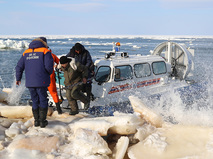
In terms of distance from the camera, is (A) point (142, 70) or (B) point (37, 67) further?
(A) point (142, 70)

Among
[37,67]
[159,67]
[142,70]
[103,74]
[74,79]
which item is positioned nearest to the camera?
[37,67]

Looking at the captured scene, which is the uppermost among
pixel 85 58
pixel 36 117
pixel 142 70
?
pixel 85 58

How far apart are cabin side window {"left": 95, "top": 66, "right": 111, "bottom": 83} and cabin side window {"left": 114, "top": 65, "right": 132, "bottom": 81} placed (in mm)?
204

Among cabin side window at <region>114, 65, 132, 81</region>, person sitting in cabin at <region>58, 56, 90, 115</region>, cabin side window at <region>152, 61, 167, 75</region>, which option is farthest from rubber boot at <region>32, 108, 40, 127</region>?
cabin side window at <region>152, 61, 167, 75</region>

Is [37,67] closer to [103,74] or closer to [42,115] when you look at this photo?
[42,115]

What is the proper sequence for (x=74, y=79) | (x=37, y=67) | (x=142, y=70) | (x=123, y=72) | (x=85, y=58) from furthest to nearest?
1. (x=142, y=70)
2. (x=123, y=72)
3. (x=85, y=58)
4. (x=74, y=79)
5. (x=37, y=67)

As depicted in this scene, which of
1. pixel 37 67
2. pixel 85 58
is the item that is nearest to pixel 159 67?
pixel 85 58

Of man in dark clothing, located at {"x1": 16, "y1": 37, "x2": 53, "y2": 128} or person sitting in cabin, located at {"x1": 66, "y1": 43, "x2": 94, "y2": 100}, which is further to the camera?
person sitting in cabin, located at {"x1": 66, "y1": 43, "x2": 94, "y2": 100}

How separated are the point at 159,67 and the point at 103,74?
2130 mm

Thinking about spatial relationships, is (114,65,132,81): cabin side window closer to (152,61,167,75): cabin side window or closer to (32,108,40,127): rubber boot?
(152,61,167,75): cabin side window

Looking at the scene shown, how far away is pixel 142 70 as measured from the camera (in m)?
7.13

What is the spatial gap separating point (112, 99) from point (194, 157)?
121 inches

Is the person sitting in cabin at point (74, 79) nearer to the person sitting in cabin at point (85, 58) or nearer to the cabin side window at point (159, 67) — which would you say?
the person sitting in cabin at point (85, 58)

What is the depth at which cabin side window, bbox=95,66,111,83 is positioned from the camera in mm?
6344
